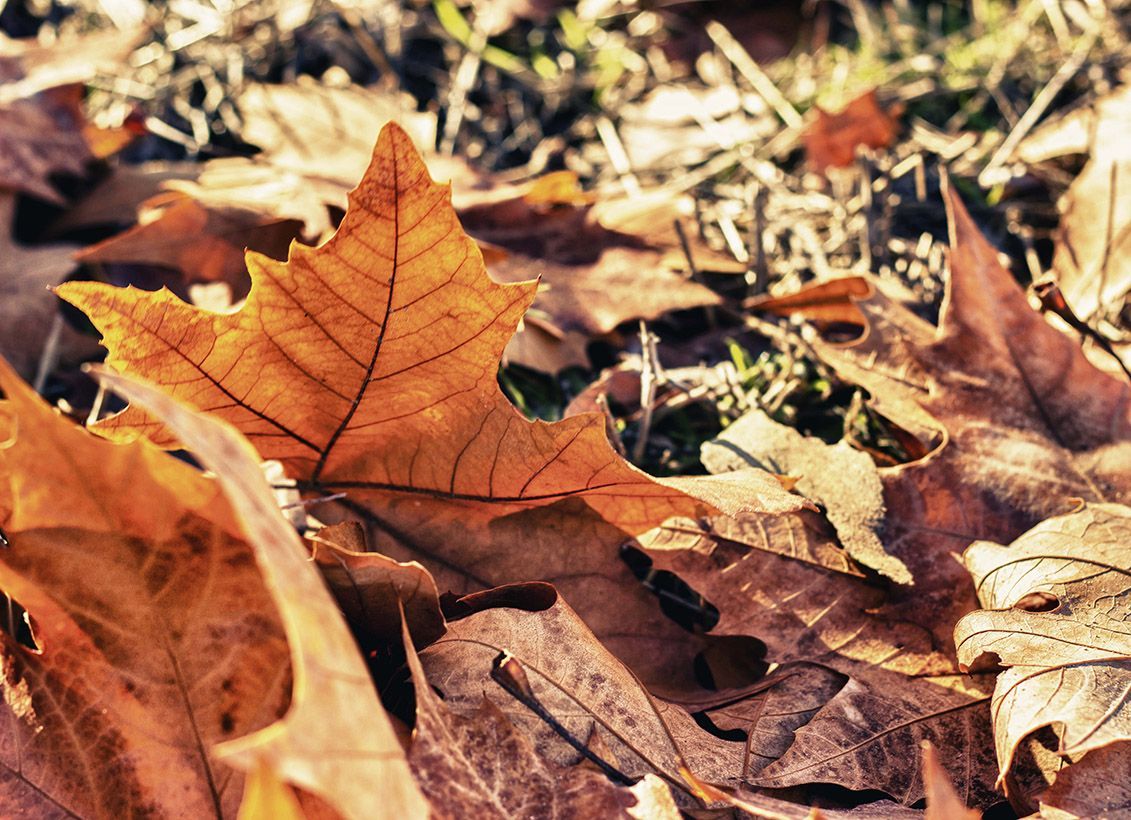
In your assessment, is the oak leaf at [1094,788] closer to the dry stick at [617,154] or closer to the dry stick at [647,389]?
the dry stick at [647,389]

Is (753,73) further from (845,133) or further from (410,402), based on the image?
(410,402)

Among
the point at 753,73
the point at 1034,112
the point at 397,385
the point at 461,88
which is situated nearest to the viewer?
the point at 397,385

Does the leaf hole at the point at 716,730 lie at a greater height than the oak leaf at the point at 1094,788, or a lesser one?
lesser

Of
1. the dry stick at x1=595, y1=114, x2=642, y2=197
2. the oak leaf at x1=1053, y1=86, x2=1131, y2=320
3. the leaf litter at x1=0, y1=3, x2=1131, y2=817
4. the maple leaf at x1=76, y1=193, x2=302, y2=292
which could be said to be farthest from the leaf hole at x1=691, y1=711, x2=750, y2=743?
the dry stick at x1=595, y1=114, x2=642, y2=197

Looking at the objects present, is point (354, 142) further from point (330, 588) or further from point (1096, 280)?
point (1096, 280)

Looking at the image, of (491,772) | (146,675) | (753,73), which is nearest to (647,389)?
(491,772)

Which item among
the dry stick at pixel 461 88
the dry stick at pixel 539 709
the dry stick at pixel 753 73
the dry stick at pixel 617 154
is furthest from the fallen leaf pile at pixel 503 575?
the dry stick at pixel 461 88

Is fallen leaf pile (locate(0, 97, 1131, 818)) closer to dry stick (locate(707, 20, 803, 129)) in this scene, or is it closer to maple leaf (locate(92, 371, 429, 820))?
maple leaf (locate(92, 371, 429, 820))
